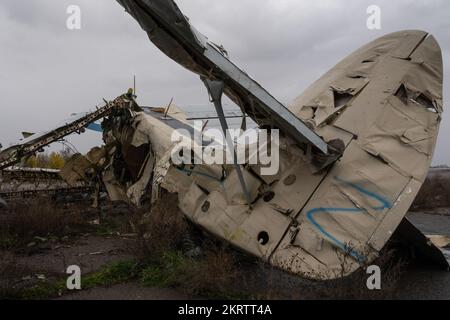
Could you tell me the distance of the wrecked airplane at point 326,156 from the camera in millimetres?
4930

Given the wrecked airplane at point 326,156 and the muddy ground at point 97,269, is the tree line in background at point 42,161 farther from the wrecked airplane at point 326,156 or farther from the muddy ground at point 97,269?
the wrecked airplane at point 326,156

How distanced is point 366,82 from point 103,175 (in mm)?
8358

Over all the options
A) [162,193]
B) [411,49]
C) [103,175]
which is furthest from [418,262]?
[103,175]

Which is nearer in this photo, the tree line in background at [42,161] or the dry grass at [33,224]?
the dry grass at [33,224]

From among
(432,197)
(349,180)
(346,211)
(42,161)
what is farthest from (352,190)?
(42,161)

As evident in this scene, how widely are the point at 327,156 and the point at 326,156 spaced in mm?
14

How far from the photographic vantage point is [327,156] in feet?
18.0

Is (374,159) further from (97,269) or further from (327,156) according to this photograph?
(97,269)

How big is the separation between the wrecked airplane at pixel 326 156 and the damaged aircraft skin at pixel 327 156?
1 centimetres

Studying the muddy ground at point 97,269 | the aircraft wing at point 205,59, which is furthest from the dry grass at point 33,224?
the aircraft wing at point 205,59

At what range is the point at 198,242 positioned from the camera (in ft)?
22.9

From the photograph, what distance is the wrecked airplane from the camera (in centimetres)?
493

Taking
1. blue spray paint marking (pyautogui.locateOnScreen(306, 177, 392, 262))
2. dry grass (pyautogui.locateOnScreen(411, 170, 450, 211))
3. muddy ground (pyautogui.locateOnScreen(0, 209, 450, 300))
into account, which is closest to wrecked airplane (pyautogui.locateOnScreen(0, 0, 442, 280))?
blue spray paint marking (pyautogui.locateOnScreen(306, 177, 392, 262))

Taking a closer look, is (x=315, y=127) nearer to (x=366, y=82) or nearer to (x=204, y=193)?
(x=366, y=82)
